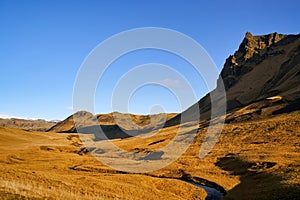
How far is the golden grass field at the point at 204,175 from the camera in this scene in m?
32.6

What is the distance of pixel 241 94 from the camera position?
19350 cm

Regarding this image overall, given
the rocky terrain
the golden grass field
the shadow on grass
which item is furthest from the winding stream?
the shadow on grass

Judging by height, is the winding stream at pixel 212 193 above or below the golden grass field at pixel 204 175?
below

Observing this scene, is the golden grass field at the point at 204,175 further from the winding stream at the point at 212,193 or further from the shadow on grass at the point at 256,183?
the winding stream at the point at 212,193

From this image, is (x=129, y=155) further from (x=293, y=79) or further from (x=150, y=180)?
(x=293, y=79)

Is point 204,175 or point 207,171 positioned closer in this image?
point 204,175

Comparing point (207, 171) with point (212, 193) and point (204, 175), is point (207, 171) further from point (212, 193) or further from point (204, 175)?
point (212, 193)

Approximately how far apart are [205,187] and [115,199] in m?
22.1

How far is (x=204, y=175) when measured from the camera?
5803cm

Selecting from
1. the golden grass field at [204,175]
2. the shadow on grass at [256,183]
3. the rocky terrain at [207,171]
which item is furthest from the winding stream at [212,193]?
the shadow on grass at [256,183]

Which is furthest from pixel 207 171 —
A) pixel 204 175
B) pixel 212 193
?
pixel 212 193

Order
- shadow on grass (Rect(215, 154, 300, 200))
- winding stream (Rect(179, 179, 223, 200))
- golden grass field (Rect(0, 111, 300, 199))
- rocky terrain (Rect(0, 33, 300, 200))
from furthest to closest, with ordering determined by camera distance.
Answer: winding stream (Rect(179, 179, 223, 200))
rocky terrain (Rect(0, 33, 300, 200))
shadow on grass (Rect(215, 154, 300, 200))
golden grass field (Rect(0, 111, 300, 199))

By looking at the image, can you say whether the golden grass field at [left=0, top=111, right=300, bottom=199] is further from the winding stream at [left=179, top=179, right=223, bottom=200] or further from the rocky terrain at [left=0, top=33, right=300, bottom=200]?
the winding stream at [left=179, top=179, right=223, bottom=200]

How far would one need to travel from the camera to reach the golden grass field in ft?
107
